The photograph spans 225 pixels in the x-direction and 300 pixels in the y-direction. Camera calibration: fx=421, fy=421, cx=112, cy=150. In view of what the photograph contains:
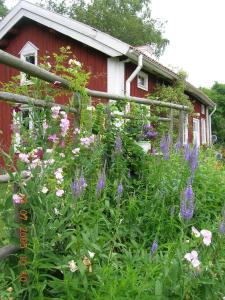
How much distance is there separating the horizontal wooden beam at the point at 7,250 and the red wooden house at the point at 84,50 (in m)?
7.63

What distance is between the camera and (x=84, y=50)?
11.9 m

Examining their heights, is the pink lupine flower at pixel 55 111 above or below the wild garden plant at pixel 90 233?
above

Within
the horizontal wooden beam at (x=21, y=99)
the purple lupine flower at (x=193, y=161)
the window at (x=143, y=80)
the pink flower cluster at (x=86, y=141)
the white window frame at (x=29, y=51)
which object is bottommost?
the purple lupine flower at (x=193, y=161)

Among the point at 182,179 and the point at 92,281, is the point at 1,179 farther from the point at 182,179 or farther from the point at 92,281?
the point at 182,179

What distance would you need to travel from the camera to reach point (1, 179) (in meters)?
2.43

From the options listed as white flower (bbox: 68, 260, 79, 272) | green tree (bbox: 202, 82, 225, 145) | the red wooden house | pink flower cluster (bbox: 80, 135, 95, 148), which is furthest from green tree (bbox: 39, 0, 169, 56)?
white flower (bbox: 68, 260, 79, 272)

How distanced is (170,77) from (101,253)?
11.4 metres

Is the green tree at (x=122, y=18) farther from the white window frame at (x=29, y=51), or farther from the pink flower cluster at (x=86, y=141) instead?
the pink flower cluster at (x=86, y=141)

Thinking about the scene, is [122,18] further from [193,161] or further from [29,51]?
[193,161]

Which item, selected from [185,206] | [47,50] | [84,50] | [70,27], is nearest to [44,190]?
[185,206]

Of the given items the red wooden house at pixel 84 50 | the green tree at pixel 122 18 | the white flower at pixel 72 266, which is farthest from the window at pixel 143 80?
the green tree at pixel 122 18

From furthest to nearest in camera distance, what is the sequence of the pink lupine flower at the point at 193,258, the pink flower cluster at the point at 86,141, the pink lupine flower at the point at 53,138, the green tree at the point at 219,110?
the green tree at the point at 219,110 → the pink flower cluster at the point at 86,141 → the pink lupine flower at the point at 53,138 → the pink lupine flower at the point at 193,258

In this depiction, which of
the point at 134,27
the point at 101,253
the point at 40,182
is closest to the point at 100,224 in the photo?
the point at 101,253

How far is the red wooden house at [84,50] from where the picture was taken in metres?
10.9
